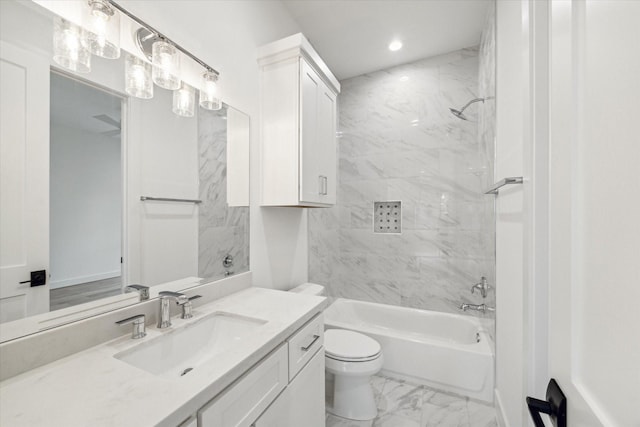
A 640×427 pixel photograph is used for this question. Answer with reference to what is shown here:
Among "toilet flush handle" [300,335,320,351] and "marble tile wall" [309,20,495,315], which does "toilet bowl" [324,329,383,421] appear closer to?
"toilet flush handle" [300,335,320,351]

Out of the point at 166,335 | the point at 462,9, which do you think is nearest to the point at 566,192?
the point at 166,335

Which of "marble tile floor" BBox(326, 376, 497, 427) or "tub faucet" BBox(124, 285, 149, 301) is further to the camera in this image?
"marble tile floor" BBox(326, 376, 497, 427)

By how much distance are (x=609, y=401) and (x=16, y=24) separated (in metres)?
1.63

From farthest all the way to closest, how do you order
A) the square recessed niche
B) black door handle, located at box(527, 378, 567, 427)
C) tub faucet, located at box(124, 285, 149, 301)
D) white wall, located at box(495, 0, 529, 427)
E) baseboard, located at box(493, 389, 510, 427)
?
1. the square recessed niche
2. baseboard, located at box(493, 389, 510, 427)
3. white wall, located at box(495, 0, 529, 427)
4. tub faucet, located at box(124, 285, 149, 301)
5. black door handle, located at box(527, 378, 567, 427)

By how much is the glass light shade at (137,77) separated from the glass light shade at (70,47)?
0.44ft

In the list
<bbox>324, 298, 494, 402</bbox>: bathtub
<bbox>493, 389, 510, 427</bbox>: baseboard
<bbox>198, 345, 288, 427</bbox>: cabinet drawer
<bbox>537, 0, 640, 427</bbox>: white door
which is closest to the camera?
<bbox>537, 0, 640, 427</bbox>: white door

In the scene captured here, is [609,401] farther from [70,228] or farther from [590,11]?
[70,228]

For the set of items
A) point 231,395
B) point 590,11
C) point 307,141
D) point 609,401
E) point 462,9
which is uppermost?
point 462,9

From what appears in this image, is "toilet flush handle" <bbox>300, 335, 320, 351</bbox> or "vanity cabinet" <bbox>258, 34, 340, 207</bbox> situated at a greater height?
"vanity cabinet" <bbox>258, 34, 340, 207</bbox>

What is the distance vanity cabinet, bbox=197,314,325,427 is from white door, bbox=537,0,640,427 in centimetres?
80

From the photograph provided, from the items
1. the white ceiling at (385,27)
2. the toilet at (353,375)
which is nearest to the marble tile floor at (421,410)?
the toilet at (353,375)

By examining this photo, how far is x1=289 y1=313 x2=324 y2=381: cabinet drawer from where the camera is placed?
1053mm

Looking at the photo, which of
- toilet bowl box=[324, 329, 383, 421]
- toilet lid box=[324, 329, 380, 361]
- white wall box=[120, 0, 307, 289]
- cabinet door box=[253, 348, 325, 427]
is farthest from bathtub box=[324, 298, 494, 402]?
cabinet door box=[253, 348, 325, 427]

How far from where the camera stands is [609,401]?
392mm
